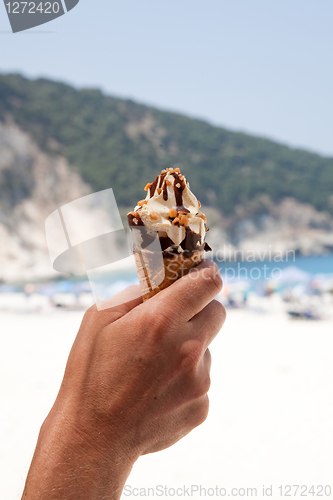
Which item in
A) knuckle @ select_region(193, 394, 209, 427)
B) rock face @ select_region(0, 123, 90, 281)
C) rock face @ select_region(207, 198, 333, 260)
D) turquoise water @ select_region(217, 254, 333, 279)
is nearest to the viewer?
knuckle @ select_region(193, 394, 209, 427)

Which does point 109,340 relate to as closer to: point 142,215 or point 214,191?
point 142,215

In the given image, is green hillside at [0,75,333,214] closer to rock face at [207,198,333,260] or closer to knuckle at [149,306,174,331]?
rock face at [207,198,333,260]

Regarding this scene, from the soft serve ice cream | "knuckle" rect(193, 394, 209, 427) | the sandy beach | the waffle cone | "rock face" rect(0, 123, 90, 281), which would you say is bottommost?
"rock face" rect(0, 123, 90, 281)

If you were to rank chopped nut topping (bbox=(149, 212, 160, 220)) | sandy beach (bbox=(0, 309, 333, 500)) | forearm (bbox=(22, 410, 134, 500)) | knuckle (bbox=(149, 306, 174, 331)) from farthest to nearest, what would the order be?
1. sandy beach (bbox=(0, 309, 333, 500))
2. chopped nut topping (bbox=(149, 212, 160, 220))
3. knuckle (bbox=(149, 306, 174, 331))
4. forearm (bbox=(22, 410, 134, 500))

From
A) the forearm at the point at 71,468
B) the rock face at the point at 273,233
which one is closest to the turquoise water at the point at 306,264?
the rock face at the point at 273,233

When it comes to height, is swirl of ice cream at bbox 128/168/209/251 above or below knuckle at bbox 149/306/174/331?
above

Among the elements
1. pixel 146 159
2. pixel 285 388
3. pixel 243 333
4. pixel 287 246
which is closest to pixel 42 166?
pixel 146 159

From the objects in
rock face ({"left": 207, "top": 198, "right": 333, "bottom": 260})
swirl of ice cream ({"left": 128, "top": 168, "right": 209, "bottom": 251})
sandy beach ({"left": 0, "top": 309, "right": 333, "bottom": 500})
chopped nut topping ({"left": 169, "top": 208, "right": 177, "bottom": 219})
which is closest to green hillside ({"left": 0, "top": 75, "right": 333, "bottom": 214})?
rock face ({"left": 207, "top": 198, "right": 333, "bottom": 260})

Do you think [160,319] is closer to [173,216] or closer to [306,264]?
[173,216]
